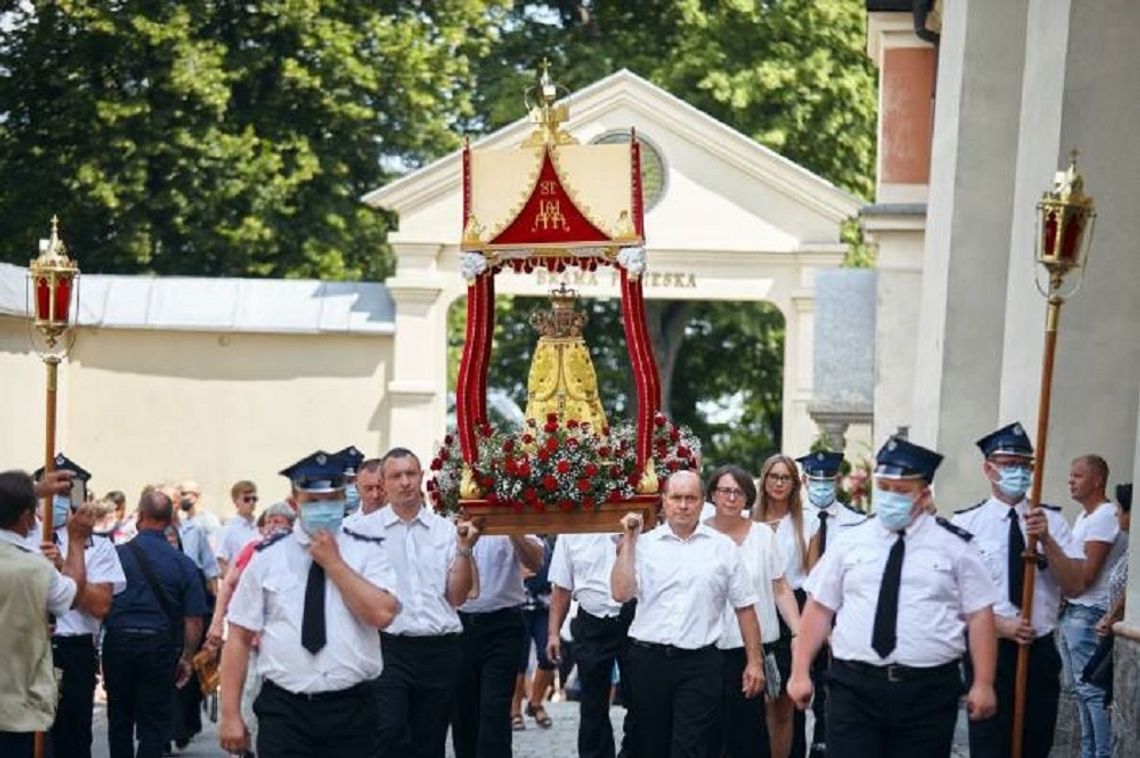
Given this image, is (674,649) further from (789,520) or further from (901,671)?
(901,671)

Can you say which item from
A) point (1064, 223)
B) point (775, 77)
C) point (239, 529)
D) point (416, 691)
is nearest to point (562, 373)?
point (416, 691)

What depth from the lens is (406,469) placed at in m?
14.4

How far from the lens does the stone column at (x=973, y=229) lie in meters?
20.0

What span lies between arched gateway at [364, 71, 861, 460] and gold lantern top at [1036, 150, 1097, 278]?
889 inches

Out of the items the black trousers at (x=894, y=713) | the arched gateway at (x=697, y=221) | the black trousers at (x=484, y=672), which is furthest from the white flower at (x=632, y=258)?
the arched gateway at (x=697, y=221)

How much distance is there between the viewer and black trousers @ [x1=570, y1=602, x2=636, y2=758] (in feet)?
51.5

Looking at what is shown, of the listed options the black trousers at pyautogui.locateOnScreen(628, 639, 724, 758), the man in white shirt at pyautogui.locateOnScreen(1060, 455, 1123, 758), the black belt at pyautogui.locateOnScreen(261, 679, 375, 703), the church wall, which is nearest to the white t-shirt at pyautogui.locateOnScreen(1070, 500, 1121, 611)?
the man in white shirt at pyautogui.locateOnScreen(1060, 455, 1123, 758)

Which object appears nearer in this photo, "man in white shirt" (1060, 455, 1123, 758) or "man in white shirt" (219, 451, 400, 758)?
"man in white shirt" (219, 451, 400, 758)

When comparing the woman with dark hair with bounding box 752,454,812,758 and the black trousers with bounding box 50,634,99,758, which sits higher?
the woman with dark hair with bounding box 752,454,812,758

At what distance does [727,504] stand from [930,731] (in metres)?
3.60

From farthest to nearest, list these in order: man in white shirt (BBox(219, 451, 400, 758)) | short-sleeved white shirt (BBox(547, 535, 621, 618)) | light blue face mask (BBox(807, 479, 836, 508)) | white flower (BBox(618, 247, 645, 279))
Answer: light blue face mask (BBox(807, 479, 836, 508))
white flower (BBox(618, 247, 645, 279))
short-sleeved white shirt (BBox(547, 535, 621, 618))
man in white shirt (BBox(219, 451, 400, 758))

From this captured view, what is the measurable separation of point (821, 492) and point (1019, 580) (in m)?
3.14

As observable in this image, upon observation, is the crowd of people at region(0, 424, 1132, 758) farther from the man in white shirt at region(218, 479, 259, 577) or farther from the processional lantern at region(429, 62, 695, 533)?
the man in white shirt at region(218, 479, 259, 577)

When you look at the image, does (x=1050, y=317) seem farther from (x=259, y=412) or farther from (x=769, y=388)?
(x=769, y=388)
